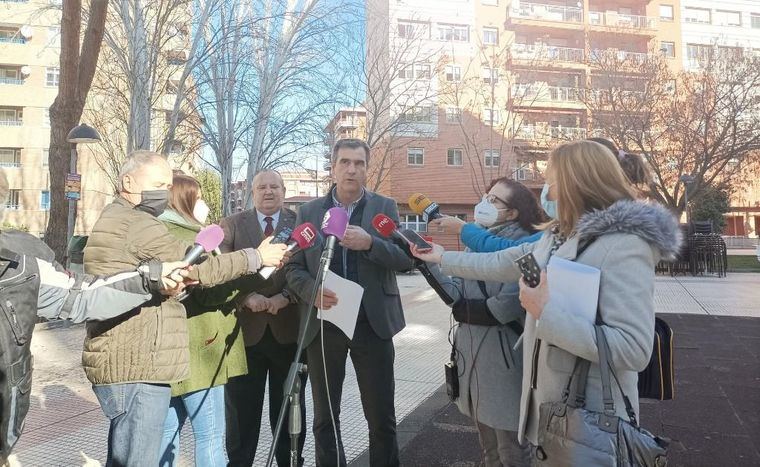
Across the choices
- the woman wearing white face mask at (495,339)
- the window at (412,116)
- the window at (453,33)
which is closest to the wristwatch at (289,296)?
the woman wearing white face mask at (495,339)

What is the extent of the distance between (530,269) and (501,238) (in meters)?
0.86

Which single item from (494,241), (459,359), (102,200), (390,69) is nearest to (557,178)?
(494,241)

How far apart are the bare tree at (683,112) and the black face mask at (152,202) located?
21.3m

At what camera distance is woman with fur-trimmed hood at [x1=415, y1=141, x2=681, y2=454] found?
1.59 metres

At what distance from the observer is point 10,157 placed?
3503cm

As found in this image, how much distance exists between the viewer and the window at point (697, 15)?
123ft

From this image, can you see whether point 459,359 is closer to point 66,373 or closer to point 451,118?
point 66,373

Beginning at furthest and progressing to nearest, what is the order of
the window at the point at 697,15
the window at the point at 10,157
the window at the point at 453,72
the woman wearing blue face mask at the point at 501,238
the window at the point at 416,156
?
the window at the point at 697,15
the window at the point at 10,157
the window at the point at 416,156
the window at the point at 453,72
the woman wearing blue face mask at the point at 501,238

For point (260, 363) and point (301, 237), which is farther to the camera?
point (260, 363)

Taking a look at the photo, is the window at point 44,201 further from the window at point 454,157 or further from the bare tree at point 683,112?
the bare tree at point 683,112

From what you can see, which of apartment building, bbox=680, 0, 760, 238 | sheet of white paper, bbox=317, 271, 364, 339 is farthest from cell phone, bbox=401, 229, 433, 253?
apartment building, bbox=680, 0, 760, 238

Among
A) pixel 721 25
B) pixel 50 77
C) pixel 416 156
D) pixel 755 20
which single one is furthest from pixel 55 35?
pixel 755 20

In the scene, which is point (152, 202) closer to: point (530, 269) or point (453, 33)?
point (530, 269)

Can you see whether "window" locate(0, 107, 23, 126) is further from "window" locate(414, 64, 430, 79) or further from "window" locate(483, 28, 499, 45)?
"window" locate(483, 28, 499, 45)
